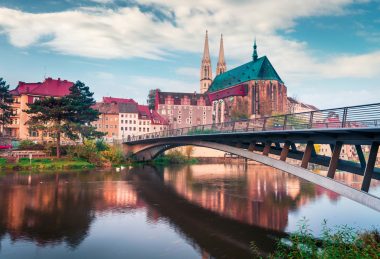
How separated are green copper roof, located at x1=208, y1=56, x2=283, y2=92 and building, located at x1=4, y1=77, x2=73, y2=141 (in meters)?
77.6

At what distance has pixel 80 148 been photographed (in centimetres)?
7306

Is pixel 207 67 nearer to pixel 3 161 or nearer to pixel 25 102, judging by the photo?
pixel 25 102

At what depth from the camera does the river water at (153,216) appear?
22422 millimetres

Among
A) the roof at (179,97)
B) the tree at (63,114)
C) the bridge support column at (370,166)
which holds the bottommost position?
the bridge support column at (370,166)

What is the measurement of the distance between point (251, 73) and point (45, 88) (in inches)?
3232

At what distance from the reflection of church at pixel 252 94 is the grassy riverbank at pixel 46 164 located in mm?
79050

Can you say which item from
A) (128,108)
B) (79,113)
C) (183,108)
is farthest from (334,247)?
(183,108)

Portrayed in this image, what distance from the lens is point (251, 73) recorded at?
14300 cm

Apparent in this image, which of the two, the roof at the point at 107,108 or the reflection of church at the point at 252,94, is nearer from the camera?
the roof at the point at 107,108

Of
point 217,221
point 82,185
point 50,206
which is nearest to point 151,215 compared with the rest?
point 217,221

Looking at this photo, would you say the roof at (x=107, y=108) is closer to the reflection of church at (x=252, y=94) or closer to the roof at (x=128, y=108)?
the roof at (x=128, y=108)

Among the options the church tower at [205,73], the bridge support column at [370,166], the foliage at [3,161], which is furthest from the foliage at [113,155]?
the church tower at [205,73]

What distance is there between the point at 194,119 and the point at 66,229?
11594cm

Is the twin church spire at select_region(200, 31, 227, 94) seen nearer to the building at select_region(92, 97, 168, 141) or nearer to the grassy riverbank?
the building at select_region(92, 97, 168, 141)
